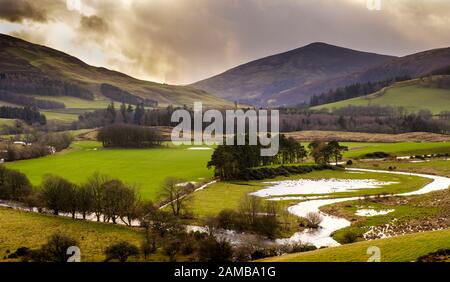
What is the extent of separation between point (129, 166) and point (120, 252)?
315 feet

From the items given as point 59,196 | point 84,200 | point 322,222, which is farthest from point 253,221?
point 59,196

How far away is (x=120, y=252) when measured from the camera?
58.7m

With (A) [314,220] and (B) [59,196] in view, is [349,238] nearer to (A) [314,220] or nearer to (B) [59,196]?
(A) [314,220]

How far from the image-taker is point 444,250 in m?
37.7

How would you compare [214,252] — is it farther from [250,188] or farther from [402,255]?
[250,188]

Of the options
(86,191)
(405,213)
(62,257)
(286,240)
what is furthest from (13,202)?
(405,213)

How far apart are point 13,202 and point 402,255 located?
88447mm

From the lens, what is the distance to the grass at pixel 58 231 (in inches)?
2571

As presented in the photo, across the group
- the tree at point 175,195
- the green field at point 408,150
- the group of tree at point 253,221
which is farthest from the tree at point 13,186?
the green field at point 408,150

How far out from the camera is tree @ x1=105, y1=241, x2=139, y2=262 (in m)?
58.8

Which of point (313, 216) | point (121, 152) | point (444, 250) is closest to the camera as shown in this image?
point (444, 250)

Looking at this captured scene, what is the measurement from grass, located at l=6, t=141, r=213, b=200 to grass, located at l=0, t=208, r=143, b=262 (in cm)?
2273

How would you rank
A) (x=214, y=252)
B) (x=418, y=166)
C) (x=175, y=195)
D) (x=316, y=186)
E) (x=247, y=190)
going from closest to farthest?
(x=214, y=252)
(x=175, y=195)
(x=247, y=190)
(x=316, y=186)
(x=418, y=166)
